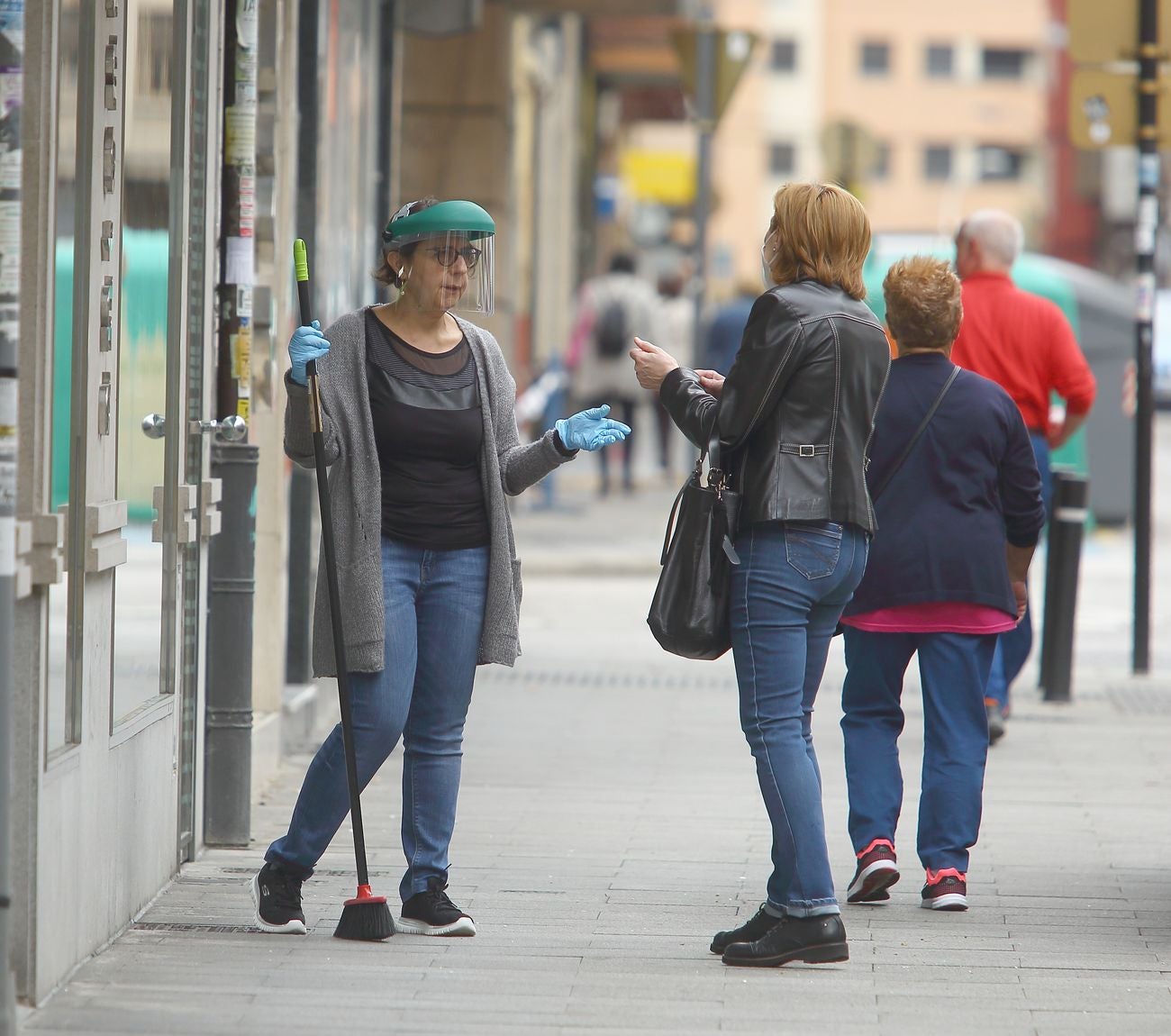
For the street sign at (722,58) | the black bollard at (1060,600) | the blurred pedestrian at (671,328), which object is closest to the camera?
the black bollard at (1060,600)

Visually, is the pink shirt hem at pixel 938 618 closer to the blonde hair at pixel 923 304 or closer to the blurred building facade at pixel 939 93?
the blonde hair at pixel 923 304

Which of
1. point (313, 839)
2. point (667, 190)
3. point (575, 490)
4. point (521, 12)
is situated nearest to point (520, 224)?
point (575, 490)

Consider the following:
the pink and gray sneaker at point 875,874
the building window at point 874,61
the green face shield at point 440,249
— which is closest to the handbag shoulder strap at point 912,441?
the pink and gray sneaker at point 875,874

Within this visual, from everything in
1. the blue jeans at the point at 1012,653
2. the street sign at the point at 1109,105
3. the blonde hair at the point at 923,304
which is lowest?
the blue jeans at the point at 1012,653

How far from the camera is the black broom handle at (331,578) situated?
5148mm

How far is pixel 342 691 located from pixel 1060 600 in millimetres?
5230

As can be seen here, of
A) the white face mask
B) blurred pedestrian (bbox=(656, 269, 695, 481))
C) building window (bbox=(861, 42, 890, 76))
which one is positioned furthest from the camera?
building window (bbox=(861, 42, 890, 76))

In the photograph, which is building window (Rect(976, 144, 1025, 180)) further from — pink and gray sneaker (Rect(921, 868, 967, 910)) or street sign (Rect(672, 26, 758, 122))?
pink and gray sneaker (Rect(921, 868, 967, 910))

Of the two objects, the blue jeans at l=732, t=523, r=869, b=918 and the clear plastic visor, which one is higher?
the clear plastic visor

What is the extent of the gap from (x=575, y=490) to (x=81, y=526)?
1603 cm

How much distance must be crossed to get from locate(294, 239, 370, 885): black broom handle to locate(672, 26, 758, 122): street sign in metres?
10.7

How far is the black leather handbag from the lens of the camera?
519 centimetres

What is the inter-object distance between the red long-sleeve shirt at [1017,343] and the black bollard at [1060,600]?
48.4 inches

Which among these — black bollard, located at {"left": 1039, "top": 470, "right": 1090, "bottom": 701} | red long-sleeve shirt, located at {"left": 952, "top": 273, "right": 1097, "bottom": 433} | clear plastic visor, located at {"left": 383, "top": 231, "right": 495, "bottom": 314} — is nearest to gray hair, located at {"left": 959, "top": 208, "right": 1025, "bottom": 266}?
red long-sleeve shirt, located at {"left": 952, "top": 273, "right": 1097, "bottom": 433}
